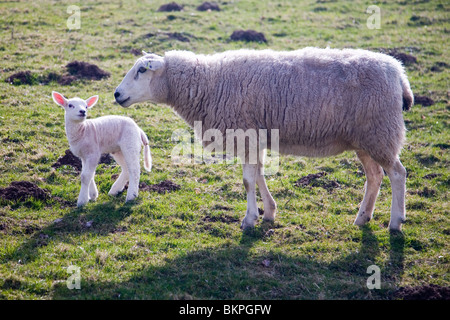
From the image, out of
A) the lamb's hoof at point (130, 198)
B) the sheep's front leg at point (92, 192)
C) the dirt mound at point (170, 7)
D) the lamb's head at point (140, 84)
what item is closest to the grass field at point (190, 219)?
the lamb's hoof at point (130, 198)

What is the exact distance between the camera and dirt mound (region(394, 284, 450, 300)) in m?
5.61

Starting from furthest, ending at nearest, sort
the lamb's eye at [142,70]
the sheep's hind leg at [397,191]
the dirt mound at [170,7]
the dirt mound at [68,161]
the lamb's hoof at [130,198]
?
the dirt mound at [170,7] < the dirt mound at [68,161] < the lamb's hoof at [130,198] < the lamb's eye at [142,70] < the sheep's hind leg at [397,191]

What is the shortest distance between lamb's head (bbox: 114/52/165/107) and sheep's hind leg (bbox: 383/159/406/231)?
3.81 meters

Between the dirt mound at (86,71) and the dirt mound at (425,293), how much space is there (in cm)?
987

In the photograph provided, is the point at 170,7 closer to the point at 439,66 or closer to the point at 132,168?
the point at 439,66

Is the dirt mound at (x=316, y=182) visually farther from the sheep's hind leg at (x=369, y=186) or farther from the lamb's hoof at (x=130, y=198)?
the lamb's hoof at (x=130, y=198)

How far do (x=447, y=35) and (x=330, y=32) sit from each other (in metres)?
4.09

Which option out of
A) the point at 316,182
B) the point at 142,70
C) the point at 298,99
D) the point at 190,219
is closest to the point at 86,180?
the point at 190,219

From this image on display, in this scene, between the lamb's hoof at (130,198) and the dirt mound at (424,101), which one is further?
the dirt mound at (424,101)

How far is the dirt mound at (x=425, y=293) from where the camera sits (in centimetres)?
561

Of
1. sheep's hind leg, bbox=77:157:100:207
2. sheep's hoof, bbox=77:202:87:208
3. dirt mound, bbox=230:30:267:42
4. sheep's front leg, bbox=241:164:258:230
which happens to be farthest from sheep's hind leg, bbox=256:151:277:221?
dirt mound, bbox=230:30:267:42

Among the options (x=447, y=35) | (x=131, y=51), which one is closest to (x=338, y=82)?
(x=131, y=51)

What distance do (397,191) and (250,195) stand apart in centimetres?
225

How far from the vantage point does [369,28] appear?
1728cm
